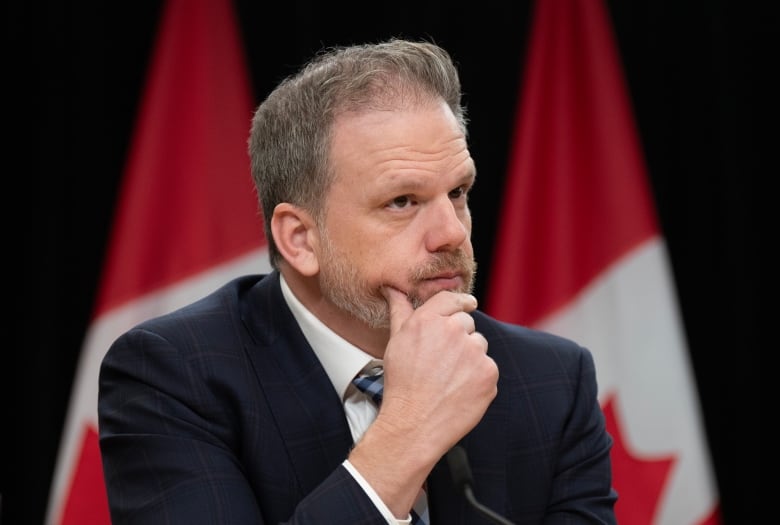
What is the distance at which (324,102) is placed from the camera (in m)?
2.30

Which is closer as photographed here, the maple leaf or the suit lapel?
the suit lapel

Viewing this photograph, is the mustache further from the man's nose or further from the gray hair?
the gray hair

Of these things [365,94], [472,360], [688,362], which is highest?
[365,94]

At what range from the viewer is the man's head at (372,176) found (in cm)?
220

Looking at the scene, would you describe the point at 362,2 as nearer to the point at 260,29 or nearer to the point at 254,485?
the point at 260,29

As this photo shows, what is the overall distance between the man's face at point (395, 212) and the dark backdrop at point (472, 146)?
150 centimetres

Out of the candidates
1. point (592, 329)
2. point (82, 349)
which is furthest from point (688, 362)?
point (82, 349)

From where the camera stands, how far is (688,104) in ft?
12.1

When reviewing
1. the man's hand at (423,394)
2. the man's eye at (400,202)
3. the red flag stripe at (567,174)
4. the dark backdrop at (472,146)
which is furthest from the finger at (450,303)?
the dark backdrop at (472,146)

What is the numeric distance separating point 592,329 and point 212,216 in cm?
140

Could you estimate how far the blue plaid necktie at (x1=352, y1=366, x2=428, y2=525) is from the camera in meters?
2.25

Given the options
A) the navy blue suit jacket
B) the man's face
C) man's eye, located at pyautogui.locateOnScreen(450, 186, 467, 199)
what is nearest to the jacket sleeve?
the navy blue suit jacket

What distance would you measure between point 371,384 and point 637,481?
151 cm

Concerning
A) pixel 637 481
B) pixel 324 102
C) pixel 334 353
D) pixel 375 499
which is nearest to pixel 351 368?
pixel 334 353
